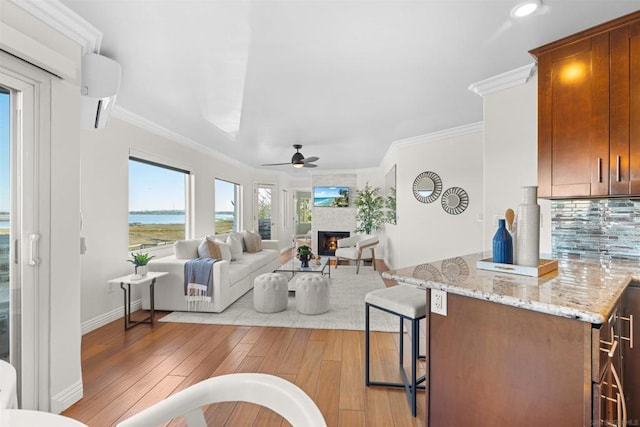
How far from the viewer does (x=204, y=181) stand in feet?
17.9

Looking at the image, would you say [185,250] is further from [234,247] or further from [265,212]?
[265,212]

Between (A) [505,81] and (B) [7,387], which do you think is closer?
(B) [7,387]

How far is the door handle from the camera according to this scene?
66.8 inches

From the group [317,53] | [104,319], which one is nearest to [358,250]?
[104,319]

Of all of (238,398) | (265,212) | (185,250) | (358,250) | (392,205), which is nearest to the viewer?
(238,398)

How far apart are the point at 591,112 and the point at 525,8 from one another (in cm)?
80

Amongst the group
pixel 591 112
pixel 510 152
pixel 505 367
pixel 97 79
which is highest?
pixel 97 79

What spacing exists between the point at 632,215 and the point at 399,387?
2007 mm

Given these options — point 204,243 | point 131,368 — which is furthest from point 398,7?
point 204,243

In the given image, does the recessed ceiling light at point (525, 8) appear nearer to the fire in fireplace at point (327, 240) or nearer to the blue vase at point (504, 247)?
the blue vase at point (504, 247)

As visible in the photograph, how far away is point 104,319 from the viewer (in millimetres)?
3273

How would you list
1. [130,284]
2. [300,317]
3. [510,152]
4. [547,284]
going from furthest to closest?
[300,317], [130,284], [510,152], [547,284]

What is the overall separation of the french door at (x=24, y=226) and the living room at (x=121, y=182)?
2cm

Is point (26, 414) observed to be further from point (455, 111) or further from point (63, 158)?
point (455, 111)
